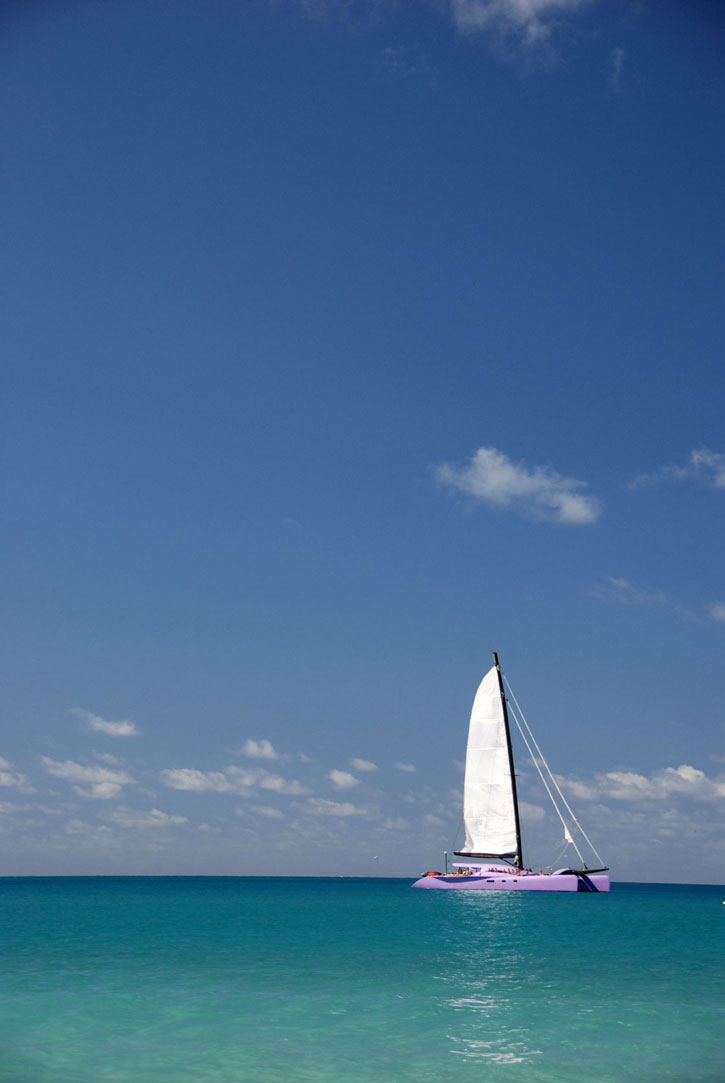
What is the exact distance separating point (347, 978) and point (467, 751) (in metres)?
61.5

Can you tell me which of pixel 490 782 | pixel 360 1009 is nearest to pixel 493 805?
pixel 490 782

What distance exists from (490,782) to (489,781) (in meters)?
0.14

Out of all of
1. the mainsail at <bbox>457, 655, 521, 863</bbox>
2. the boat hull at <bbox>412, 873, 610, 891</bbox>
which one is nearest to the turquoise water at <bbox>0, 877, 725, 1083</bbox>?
the boat hull at <bbox>412, 873, 610, 891</bbox>

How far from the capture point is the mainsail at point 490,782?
3647 inches

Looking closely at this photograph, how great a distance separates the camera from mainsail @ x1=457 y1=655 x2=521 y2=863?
9262cm

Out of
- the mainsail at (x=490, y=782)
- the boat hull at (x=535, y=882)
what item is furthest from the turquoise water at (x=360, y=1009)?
the mainsail at (x=490, y=782)

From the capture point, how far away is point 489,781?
9319cm

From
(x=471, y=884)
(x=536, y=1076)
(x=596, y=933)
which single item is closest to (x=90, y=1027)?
(x=536, y=1076)

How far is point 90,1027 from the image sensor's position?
2528 centimetres

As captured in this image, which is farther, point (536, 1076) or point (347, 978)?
point (347, 978)

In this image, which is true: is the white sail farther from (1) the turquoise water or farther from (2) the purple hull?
(1) the turquoise water

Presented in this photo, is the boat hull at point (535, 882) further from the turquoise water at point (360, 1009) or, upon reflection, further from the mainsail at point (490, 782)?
the turquoise water at point (360, 1009)

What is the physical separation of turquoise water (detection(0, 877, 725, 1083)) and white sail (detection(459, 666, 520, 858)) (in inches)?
1491

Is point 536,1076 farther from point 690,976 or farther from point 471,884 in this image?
point 471,884
